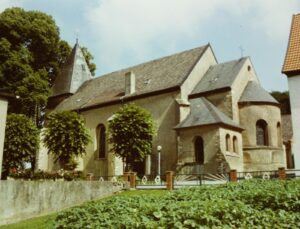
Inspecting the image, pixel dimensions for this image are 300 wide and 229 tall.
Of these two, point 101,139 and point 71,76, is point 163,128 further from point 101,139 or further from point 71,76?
point 71,76

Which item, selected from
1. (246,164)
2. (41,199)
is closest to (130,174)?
(41,199)

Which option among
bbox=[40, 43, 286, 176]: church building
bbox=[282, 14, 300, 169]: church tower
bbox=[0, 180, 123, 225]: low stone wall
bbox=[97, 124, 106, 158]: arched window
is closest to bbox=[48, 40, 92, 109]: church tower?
bbox=[40, 43, 286, 176]: church building

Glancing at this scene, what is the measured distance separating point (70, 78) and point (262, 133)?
23.3 meters

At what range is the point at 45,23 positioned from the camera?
41312mm

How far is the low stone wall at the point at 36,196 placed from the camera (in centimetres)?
1341

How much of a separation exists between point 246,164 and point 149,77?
12243 millimetres

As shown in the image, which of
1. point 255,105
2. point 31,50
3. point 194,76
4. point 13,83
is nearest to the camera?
point 255,105

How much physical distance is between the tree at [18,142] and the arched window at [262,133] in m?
18.6

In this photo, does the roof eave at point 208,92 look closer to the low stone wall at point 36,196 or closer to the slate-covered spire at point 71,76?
the low stone wall at point 36,196

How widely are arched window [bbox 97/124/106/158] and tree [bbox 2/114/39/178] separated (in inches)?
255

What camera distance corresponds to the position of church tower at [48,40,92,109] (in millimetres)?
41094

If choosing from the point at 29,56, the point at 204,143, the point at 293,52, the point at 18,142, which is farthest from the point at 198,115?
the point at 29,56

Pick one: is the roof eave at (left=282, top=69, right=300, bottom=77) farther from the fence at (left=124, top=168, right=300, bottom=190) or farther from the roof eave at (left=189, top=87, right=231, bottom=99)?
the roof eave at (left=189, top=87, right=231, bottom=99)

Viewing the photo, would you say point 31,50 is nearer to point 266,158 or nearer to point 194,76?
point 194,76
